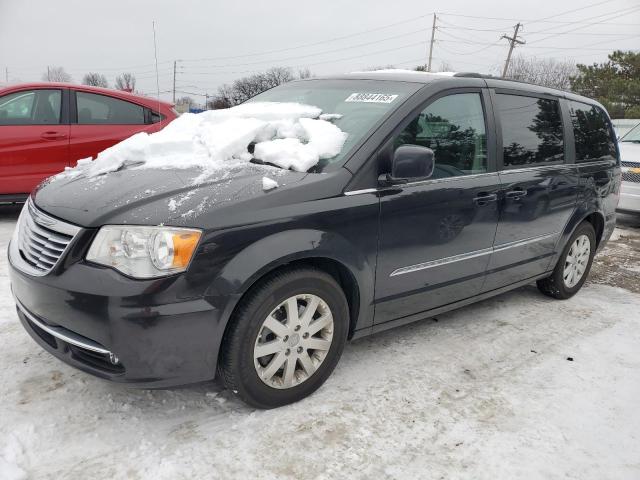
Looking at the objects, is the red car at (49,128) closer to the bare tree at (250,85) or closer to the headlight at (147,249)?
the headlight at (147,249)

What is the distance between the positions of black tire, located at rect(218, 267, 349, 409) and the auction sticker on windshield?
1.11m

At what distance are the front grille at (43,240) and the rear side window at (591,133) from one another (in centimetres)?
371

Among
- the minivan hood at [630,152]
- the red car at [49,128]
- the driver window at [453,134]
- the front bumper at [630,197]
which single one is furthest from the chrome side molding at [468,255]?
the minivan hood at [630,152]

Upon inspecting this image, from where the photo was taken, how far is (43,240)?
231 centimetres

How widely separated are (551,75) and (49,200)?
209 feet

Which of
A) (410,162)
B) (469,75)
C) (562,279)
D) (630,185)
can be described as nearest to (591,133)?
(562,279)

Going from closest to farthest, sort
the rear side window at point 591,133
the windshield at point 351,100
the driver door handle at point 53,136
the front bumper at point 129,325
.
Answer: the front bumper at point 129,325
the windshield at point 351,100
the rear side window at point 591,133
the driver door handle at point 53,136

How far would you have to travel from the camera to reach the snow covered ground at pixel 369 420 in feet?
6.99

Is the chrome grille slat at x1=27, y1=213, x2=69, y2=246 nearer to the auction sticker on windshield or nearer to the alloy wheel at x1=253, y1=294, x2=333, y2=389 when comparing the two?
the alloy wheel at x1=253, y1=294, x2=333, y2=389

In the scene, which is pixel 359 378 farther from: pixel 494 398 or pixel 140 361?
pixel 140 361

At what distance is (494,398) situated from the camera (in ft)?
9.00

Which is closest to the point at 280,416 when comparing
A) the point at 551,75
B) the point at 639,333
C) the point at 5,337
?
the point at 5,337

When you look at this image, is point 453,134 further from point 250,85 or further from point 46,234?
point 250,85

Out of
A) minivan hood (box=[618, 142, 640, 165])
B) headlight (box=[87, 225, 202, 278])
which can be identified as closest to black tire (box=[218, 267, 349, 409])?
headlight (box=[87, 225, 202, 278])
